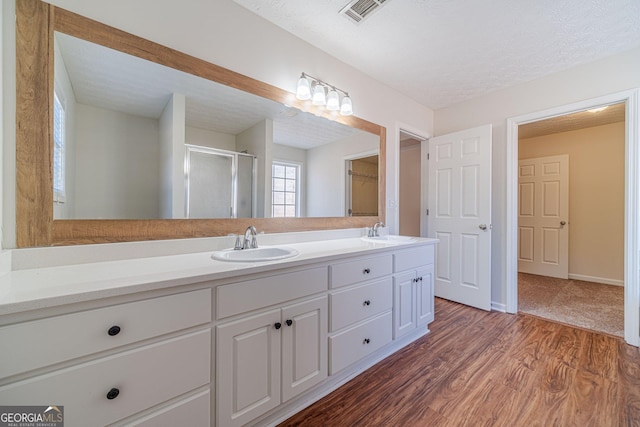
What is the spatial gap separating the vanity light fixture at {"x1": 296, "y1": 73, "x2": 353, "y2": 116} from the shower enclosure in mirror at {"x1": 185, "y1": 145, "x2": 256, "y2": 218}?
67 cm

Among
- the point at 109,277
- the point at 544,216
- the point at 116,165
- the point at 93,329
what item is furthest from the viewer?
the point at 544,216

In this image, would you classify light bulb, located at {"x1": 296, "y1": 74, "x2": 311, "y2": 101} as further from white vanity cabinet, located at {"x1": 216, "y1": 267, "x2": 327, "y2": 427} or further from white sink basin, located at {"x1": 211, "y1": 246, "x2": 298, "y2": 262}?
white vanity cabinet, located at {"x1": 216, "y1": 267, "x2": 327, "y2": 427}

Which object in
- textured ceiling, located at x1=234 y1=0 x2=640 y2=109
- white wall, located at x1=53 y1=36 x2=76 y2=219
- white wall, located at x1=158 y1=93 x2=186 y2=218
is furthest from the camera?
textured ceiling, located at x1=234 y1=0 x2=640 y2=109

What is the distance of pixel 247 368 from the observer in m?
1.14

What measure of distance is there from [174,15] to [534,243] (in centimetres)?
553

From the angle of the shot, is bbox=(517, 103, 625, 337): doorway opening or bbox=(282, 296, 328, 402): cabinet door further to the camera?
bbox=(517, 103, 625, 337): doorway opening

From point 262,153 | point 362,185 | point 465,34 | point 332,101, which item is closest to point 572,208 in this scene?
point 465,34

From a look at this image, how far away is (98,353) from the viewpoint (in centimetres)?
83

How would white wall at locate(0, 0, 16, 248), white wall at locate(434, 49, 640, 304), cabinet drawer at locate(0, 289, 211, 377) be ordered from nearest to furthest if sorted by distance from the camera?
1. cabinet drawer at locate(0, 289, 211, 377)
2. white wall at locate(0, 0, 16, 248)
3. white wall at locate(434, 49, 640, 304)

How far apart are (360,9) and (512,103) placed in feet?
6.76

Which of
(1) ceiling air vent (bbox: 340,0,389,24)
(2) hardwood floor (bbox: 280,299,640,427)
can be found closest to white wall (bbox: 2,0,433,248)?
(1) ceiling air vent (bbox: 340,0,389,24)

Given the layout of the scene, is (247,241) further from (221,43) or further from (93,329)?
(221,43)

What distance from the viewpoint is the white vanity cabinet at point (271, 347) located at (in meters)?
1.09

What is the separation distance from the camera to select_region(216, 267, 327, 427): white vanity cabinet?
109cm
